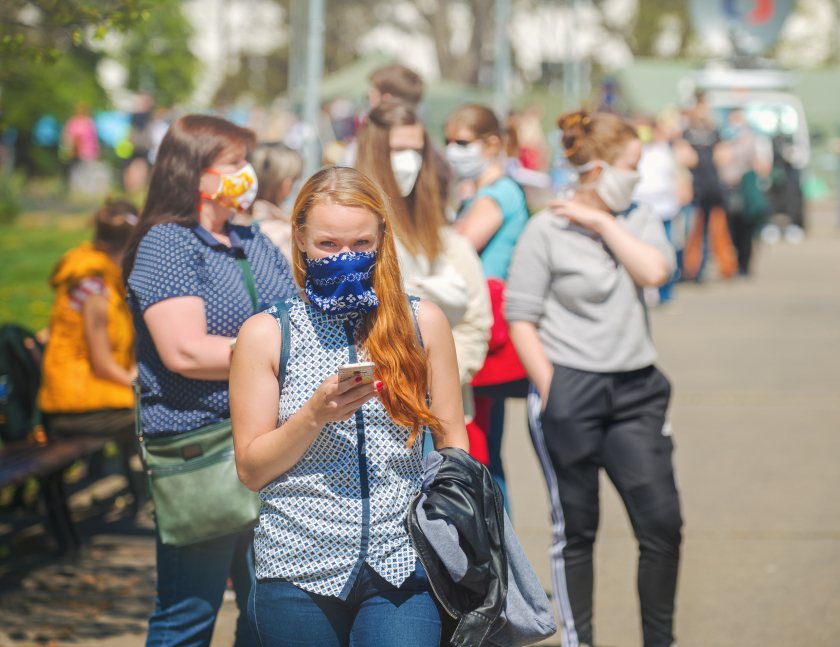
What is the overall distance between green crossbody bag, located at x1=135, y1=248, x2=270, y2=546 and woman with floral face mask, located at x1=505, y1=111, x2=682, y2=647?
1270 millimetres

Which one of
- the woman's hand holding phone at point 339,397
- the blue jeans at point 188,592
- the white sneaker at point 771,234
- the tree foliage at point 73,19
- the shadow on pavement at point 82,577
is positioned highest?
the tree foliage at point 73,19

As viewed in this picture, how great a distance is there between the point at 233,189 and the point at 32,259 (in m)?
14.1

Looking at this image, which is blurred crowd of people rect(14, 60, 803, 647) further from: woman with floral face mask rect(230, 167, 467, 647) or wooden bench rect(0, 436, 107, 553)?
wooden bench rect(0, 436, 107, 553)

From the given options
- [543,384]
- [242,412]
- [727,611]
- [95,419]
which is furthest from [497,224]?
[242,412]

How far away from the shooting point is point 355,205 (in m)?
2.97

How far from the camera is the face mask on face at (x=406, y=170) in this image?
4660mm

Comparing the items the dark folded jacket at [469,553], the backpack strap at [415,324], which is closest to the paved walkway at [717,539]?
the dark folded jacket at [469,553]

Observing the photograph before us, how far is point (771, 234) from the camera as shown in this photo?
2320 centimetres

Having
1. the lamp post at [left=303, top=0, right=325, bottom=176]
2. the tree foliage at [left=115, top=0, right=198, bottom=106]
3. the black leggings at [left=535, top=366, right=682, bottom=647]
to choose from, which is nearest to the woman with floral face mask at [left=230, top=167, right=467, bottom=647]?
the black leggings at [left=535, top=366, right=682, bottom=647]

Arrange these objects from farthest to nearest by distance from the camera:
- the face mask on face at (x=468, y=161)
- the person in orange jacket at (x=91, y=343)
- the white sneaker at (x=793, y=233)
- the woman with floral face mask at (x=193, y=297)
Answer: the white sneaker at (x=793, y=233) → the person in orange jacket at (x=91, y=343) → the face mask on face at (x=468, y=161) → the woman with floral face mask at (x=193, y=297)

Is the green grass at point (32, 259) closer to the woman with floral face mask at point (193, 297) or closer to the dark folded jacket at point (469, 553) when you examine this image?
the woman with floral face mask at point (193, 297)

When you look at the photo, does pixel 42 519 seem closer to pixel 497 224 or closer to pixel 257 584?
pixel 497 224

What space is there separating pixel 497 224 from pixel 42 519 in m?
2.74

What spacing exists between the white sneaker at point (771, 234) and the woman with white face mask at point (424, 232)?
63.3ft
